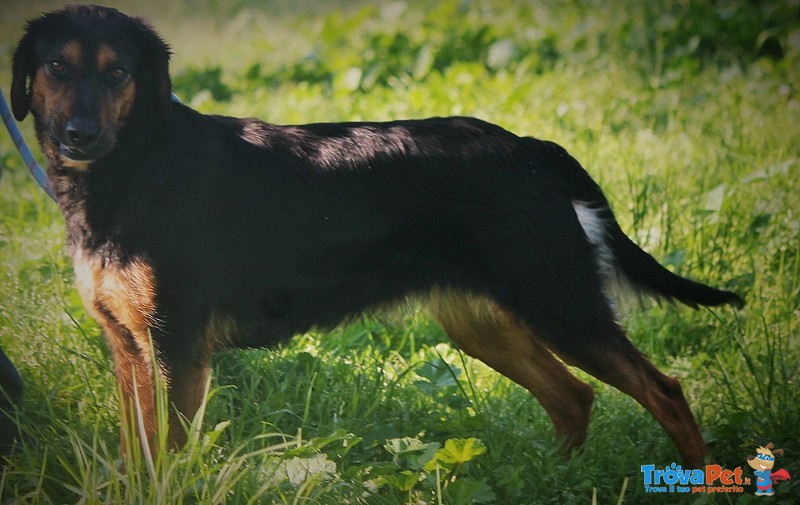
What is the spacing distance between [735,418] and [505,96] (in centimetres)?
401

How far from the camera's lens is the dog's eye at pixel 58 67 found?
3.02 m

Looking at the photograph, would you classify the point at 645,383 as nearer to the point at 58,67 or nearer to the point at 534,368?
the point at 534,368

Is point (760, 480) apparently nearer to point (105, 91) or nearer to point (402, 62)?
point (105, 91)

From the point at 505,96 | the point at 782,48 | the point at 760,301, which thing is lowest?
the point at 760,301

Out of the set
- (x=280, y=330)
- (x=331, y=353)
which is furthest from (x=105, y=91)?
(x=331, y=353)

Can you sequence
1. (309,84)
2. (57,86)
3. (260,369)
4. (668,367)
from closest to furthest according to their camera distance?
(57,86) → (260,369) → (668,367) → (309,84)

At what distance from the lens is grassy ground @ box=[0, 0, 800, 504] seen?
3158 millimetres

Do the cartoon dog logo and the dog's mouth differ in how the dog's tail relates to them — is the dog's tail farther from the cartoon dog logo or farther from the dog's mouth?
the dog's mouth

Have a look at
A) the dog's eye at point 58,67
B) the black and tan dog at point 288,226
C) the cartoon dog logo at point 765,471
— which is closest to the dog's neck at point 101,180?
the black and tan dog at point 288,226

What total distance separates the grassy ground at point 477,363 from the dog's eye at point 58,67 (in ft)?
2.14

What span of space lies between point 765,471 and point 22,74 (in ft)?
9.92

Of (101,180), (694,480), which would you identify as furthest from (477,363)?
(101,180)

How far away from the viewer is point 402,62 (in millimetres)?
8125

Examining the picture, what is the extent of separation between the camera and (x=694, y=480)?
3346mm
